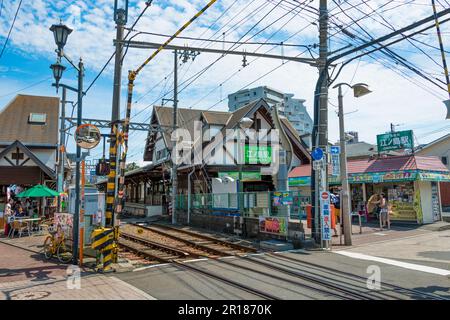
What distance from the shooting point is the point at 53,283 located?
7.96m

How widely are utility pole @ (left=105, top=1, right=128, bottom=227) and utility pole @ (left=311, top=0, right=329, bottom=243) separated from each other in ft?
22.4

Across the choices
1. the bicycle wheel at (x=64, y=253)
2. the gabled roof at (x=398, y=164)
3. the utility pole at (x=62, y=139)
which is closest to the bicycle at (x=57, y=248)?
the bicycle wheel at (x=64, y=253)

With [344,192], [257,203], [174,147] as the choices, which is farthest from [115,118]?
[174,147]

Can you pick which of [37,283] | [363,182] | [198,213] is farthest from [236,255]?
[363,182]

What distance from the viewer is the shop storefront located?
18391 millimetres

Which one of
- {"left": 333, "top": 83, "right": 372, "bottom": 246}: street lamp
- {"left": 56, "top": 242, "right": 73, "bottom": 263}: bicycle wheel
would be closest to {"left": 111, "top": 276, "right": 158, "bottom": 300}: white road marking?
{"left": 56, "top": 242, "right": 73, "bottom": 263}: bicycle wheel

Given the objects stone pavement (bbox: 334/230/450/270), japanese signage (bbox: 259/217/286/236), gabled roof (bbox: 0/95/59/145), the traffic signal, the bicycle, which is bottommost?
stone pavement (bbox: 334/230/450/270)

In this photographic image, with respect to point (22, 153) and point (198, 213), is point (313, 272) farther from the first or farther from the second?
point (22, 153)

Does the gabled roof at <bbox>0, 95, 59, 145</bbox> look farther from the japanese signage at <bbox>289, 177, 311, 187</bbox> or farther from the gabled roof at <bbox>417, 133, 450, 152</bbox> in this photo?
the gabled roof at <bbox>417, 133, 450, 152</bbox>

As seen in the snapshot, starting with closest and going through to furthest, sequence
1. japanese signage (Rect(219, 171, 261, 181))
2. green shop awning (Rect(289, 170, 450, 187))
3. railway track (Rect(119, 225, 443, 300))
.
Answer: railway track (Rect(119, 225, 443, 300)) → green shop awning (Rect(289, 170, 450, 187)) → japanese signage (Rect(219, 171, 261, 181))

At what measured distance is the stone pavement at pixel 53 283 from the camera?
691 cm

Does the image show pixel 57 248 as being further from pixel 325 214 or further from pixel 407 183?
pixel 407 183

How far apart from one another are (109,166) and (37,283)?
355 cm

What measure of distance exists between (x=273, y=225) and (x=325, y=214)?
2476 millimetres
